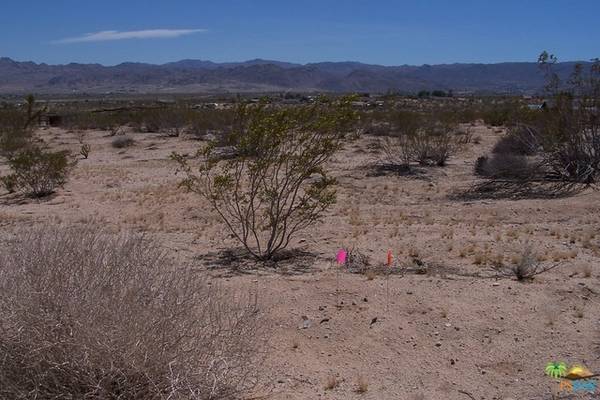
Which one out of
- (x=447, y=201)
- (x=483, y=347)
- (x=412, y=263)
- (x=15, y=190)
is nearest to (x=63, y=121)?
(x=15, y=190)

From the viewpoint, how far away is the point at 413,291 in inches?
268

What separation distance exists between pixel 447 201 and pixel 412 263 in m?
5.10

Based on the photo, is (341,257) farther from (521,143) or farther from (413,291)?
(521,143)

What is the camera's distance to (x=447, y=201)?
42.3ft

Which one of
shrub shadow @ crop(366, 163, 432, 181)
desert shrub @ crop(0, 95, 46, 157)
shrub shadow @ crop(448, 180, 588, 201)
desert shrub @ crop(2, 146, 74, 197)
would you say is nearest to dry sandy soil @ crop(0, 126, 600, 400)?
shrub shadow @ crop(448, 180, 588, 201)

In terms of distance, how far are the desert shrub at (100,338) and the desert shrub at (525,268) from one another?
4.08 m

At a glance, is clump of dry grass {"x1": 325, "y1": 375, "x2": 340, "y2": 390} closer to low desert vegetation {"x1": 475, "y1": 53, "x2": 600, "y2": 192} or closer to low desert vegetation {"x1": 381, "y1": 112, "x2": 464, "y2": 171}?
low desert vegetation {"x1": 475, "y1": 53, "x2": 600, "y2": 192}

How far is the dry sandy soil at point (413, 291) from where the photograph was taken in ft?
16.8

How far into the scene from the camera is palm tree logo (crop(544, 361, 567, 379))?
509 centimetres

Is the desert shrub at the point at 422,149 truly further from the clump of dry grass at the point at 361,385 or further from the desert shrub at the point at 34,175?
the clump of dry grass at the point at 361,385

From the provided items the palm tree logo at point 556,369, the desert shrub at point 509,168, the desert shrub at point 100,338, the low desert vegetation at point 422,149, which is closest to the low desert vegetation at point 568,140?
the desert shrub at point 509,168

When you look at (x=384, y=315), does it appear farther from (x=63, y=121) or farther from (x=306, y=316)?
(x=63, y=121)

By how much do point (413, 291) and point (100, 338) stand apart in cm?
398

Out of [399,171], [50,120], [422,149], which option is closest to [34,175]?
[399,171]
